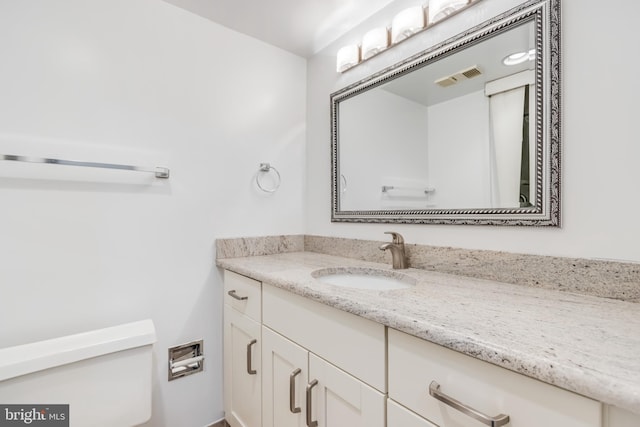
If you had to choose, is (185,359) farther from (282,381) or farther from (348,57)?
(348,57)

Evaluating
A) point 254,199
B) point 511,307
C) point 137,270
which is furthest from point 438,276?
point 137,270

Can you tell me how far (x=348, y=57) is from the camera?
A: 1.51 metres

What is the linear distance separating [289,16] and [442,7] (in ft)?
2.36

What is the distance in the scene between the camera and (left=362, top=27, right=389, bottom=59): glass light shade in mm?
1359

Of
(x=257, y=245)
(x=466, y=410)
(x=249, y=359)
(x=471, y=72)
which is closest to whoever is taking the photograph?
(x=466, y=410)

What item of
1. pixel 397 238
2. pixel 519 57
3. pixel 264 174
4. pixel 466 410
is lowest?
pixel 466 410

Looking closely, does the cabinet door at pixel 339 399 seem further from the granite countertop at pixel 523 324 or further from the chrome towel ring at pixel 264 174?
the chrome towel ring at pixel 264 174

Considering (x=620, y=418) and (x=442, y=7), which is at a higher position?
(x=442, y=7)

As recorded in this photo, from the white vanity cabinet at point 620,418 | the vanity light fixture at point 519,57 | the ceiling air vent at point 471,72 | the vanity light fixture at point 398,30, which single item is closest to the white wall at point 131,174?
the vanity light fixture at point 398,30

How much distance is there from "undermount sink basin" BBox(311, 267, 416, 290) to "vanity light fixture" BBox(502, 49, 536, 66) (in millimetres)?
815

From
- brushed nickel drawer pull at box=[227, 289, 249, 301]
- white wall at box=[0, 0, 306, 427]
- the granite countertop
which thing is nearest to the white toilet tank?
white wall at box=[0, 0, 306, 427]

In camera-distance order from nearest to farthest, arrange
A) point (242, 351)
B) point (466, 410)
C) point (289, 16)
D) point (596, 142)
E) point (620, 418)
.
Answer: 1. point (620, 418)
2. point (466, 410)
3. point (596, 142)
4. point (242, 351)
5. point (289, 16)

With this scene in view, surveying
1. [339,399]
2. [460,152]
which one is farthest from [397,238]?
[339,399]

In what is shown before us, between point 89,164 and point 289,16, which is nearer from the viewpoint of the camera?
point 89,164
